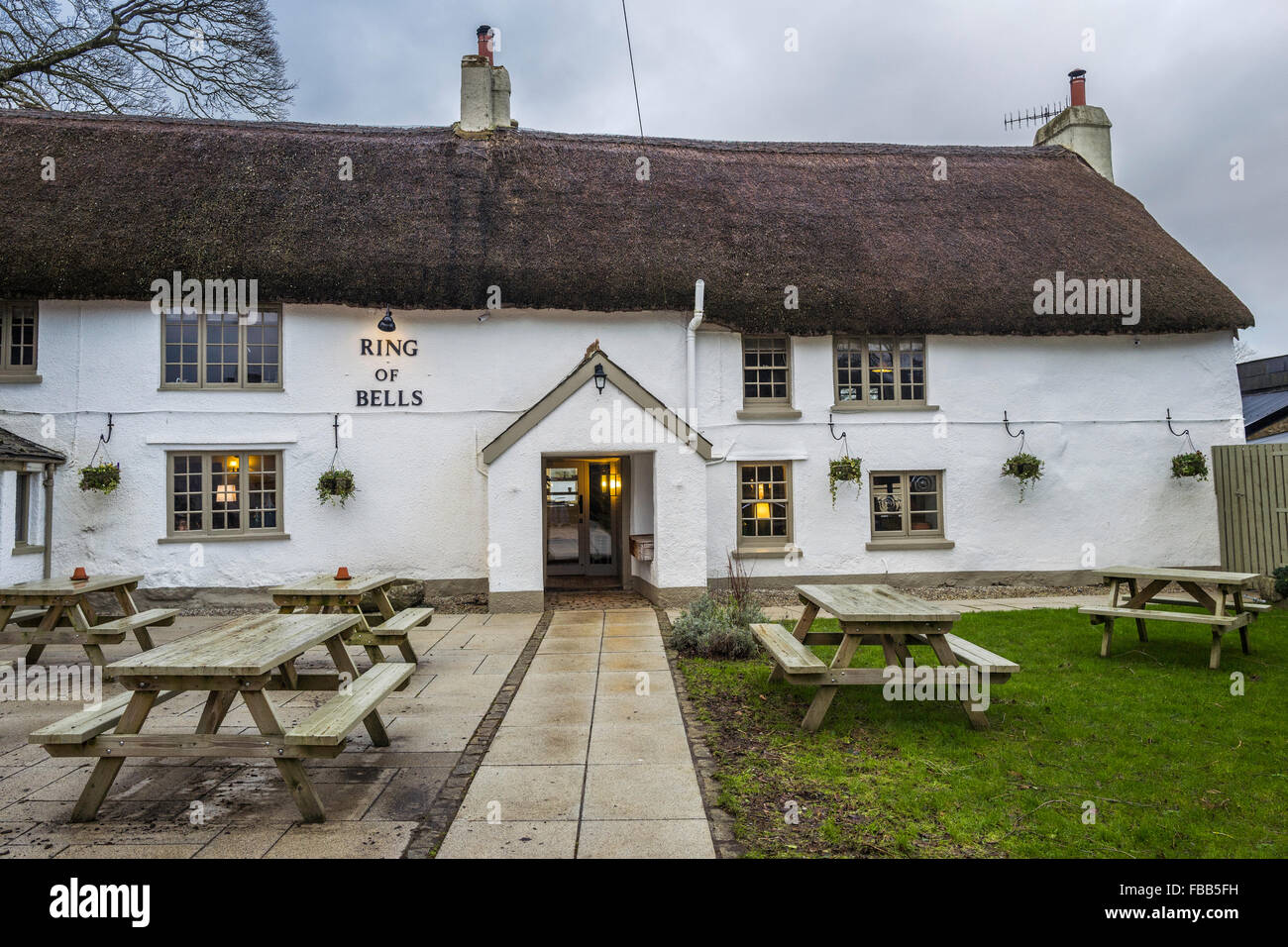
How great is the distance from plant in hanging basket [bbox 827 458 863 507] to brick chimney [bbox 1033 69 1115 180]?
30.1 feet

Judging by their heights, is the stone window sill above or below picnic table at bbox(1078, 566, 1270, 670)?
above

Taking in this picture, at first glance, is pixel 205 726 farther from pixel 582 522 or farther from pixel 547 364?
pixel 582 522

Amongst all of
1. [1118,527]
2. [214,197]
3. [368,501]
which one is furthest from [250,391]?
[1118,527]

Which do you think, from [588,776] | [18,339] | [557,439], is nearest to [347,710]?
[588,776]

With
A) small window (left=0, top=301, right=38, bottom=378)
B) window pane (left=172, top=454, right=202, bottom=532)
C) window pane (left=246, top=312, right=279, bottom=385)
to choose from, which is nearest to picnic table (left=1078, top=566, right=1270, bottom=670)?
window pane (left=246, top=312, right=279, bottom=385)

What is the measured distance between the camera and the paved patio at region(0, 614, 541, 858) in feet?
12.4

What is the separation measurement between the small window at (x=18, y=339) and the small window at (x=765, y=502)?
1084 centimetres

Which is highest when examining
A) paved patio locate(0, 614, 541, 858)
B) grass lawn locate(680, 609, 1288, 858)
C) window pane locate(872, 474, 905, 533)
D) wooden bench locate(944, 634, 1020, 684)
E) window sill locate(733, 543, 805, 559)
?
window pane locate(872, 474, 905, 533)

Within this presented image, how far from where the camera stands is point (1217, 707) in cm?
598

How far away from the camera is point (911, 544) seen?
12.3m

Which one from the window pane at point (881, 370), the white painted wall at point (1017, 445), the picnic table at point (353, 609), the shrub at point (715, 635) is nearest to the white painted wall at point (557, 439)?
the white painted wall at point (1017, 445)

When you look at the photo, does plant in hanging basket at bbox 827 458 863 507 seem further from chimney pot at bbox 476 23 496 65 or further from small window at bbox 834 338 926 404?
chimney pot at bbox 476 23 496 65
